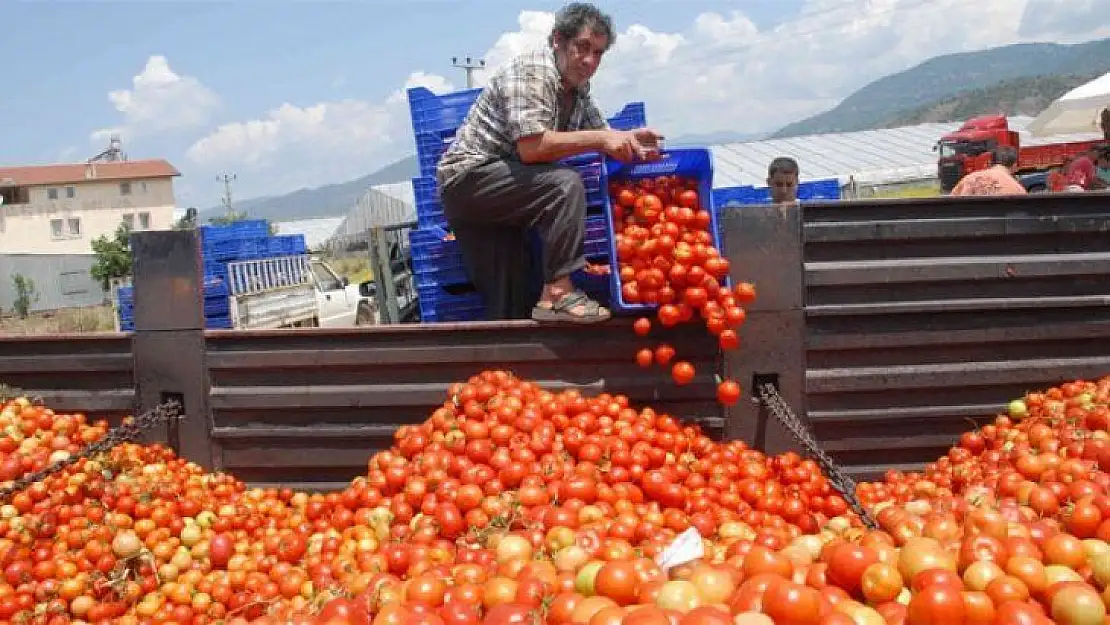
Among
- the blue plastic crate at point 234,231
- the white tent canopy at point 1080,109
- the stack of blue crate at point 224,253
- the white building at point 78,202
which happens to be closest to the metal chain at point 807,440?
the stack of blue crate at point 224,253

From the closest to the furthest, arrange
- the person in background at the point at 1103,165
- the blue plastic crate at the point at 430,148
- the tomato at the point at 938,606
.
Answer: the tomato at the point at 938,606 → the blue plastic crate at the point at 430,148 → the person in background at the point at 1103,165

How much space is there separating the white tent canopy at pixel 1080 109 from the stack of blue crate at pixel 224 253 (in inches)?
740

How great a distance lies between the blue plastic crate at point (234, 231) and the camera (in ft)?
A: 40.2

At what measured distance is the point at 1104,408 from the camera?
3.79 m

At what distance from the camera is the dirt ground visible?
27.1 m

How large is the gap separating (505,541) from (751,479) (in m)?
1.43

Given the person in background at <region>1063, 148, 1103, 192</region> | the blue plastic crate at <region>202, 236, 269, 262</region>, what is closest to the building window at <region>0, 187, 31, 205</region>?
the blue plastic crate at <region>202, 236, 269, 262</region>

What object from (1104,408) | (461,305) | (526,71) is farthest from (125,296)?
(1104,408)

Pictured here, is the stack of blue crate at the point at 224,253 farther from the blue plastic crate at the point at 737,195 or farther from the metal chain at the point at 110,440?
the blue plastic crate at the point at 737,195

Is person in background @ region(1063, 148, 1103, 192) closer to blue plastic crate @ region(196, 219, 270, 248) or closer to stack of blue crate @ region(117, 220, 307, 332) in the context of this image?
stack of blue crate @ region(117, 220, 307, 332)

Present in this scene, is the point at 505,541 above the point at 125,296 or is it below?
below

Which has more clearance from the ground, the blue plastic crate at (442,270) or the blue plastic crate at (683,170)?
the blue plastic crate at (683,170)

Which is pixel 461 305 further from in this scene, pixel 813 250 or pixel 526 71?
pixel 813 250

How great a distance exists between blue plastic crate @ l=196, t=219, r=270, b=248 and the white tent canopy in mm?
19017
